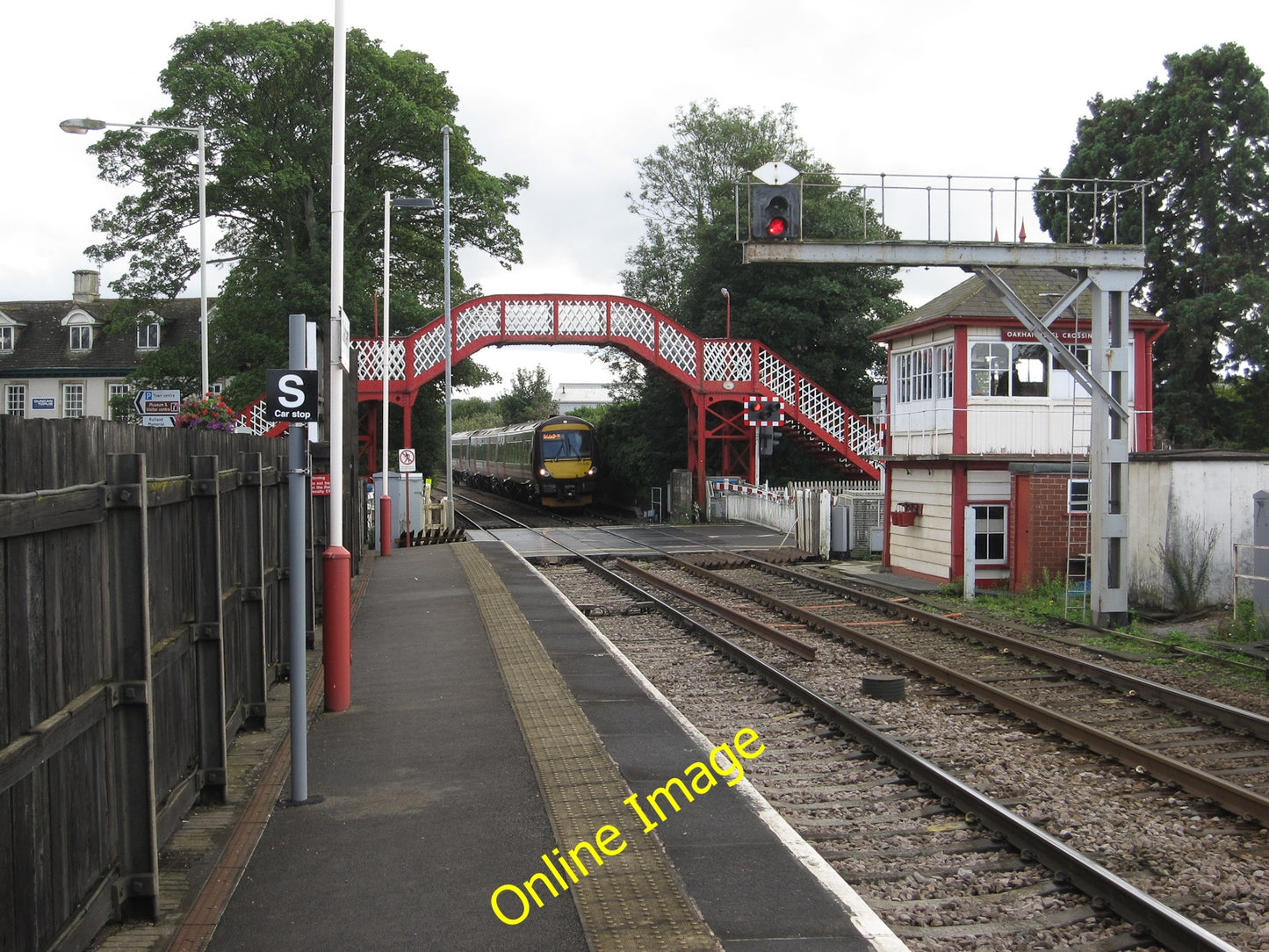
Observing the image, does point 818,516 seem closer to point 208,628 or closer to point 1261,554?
point 1261,554

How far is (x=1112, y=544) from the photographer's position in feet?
46.7

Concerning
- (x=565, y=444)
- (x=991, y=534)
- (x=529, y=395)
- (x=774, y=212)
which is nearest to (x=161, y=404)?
(x=774, y=212)

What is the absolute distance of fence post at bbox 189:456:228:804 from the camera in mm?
6207

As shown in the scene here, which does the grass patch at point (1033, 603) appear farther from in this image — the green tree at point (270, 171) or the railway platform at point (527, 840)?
the green tree at point (270, 171)

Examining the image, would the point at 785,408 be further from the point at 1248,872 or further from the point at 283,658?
the point at 1248,872

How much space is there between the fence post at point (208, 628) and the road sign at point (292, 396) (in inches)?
27.4

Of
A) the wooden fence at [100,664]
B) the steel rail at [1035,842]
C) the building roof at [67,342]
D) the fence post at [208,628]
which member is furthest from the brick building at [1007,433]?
the building roof at [67,342]

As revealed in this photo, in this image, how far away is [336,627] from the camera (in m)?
8.70

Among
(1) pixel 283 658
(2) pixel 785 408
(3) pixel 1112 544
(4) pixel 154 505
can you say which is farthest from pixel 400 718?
(2) pixel 785 408

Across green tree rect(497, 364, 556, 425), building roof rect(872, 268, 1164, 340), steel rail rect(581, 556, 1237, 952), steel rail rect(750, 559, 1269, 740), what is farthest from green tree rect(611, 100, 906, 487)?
green tree rect(497, 364, 556, 425)

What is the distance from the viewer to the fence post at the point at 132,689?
4.58 m

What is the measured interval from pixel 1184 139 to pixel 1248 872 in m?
32.9

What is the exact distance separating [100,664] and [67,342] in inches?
1955

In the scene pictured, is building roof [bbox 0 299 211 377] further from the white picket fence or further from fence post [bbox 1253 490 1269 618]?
fence post [bbox 1253 490 1269 618]
